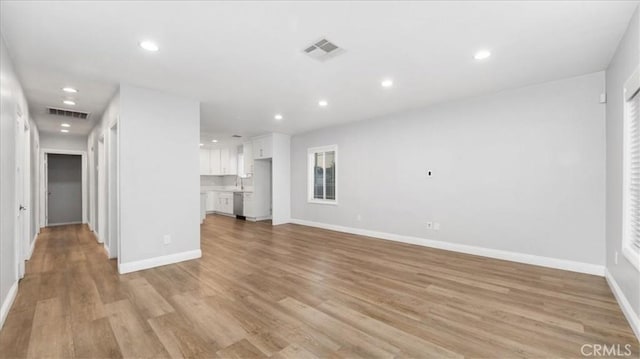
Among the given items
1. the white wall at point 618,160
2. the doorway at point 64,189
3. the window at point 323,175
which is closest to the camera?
the white wall at point 618,160

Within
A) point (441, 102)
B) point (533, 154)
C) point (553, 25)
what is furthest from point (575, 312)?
point (441, 102)

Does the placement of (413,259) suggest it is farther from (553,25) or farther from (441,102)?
(553,25)

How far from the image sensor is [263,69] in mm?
3311

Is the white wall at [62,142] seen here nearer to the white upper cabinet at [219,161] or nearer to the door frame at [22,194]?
the white upper cabinet at [219,161]

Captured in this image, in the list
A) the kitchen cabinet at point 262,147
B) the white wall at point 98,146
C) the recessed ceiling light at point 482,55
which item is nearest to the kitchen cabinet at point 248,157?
the kitchen cabinet at point 262,147

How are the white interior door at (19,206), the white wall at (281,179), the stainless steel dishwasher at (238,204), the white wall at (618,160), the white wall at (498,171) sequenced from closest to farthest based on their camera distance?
the white wall at (618,160) < the white interior door at (19,206) < the white wall at (498,171) < the white wall at (281,179) < the stainless steel dishwasher at (238,204)

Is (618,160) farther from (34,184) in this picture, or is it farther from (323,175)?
(34,184)

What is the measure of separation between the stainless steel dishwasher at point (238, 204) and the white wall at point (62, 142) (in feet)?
13.9

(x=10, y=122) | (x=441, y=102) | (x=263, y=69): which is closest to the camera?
(x=10, y=122)

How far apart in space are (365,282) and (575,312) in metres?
1.95

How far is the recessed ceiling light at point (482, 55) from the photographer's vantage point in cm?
291

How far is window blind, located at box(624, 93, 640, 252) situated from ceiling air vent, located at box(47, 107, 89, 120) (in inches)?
304

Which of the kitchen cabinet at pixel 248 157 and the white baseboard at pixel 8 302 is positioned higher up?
the kitchen cabinet at pixel 248 157

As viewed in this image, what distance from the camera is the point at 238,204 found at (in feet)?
30.0
